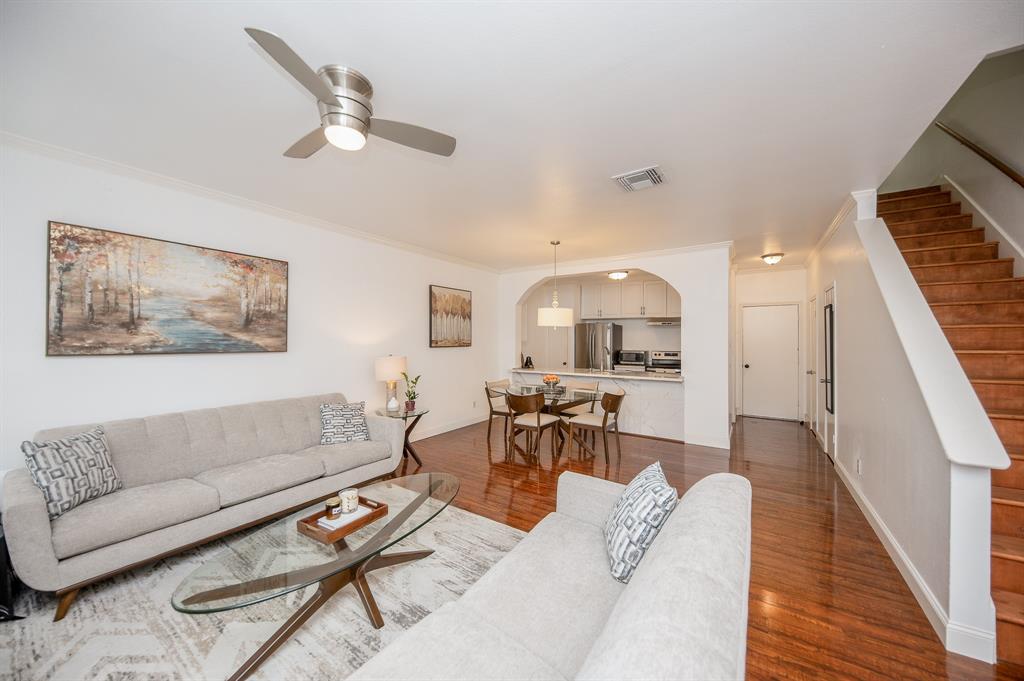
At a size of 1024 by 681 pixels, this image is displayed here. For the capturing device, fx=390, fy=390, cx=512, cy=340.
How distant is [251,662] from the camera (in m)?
1.60

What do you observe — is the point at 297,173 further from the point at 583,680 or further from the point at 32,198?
the point at 583,680

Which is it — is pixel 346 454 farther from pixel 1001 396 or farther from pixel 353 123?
pixel 1001 396

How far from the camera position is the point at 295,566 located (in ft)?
5.71

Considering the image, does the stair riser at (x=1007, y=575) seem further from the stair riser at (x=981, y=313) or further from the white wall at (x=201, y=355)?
the white wall at (x=201, y=355)

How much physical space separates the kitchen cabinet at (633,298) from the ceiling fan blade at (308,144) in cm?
→ 612

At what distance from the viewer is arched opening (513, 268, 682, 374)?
6.98 metres

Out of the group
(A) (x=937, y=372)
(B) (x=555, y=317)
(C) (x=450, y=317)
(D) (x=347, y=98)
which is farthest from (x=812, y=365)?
(D) (x=347, y=98)

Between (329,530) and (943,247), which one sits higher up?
(943,247)

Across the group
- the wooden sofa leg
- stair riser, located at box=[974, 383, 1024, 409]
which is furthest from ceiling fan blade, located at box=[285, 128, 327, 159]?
stair riser, located at box=[974, 383, 1024, 409]

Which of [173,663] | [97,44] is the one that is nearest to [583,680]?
[173,663]

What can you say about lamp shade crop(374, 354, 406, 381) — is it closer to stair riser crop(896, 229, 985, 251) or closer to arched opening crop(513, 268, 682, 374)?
arched opening crop(513, 268, 682, 374)

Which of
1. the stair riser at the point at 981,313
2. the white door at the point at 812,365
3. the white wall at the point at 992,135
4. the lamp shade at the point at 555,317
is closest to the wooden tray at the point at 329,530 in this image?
the lamp shade at the point at 555,317

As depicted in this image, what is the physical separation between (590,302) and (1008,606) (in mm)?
6244

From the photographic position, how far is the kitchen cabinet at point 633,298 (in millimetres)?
7125
